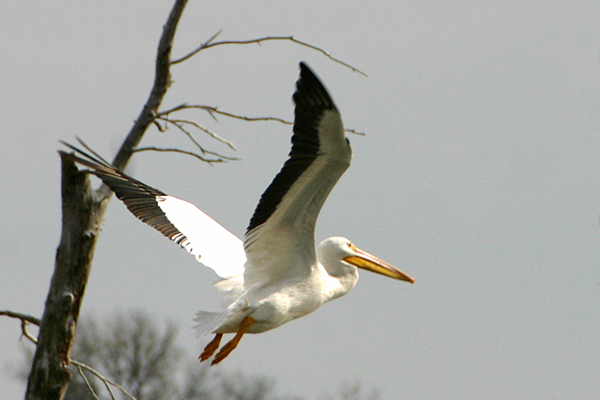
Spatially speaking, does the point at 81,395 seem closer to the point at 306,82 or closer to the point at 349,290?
the point at 349,290

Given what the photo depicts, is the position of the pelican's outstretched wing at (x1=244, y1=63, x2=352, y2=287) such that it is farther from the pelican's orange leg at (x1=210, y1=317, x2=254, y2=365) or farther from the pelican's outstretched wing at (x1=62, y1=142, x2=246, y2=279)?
the pelican's outstretched wing at (x1=62, y1=142, x2=246, y2=279)

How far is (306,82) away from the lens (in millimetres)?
5105

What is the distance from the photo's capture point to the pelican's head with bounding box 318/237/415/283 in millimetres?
6812

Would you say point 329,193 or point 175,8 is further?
point 175,8

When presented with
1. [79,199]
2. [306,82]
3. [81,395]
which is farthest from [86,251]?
[81,395]

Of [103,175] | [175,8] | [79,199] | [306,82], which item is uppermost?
[175,8]

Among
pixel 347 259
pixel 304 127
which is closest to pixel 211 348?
pixel 347 259

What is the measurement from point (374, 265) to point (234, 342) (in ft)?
5.20

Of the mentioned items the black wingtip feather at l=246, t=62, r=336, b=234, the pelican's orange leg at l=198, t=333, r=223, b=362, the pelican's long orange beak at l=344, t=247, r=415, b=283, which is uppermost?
the black wingtip feather at l=246, t=62, r=336, b=234

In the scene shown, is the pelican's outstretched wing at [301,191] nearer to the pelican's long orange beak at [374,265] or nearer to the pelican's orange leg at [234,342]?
the pelican's orange leg at [234,342]

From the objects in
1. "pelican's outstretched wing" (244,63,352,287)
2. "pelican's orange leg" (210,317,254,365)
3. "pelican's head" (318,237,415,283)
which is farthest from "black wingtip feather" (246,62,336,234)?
"pelican's head" (318,237,415,283)

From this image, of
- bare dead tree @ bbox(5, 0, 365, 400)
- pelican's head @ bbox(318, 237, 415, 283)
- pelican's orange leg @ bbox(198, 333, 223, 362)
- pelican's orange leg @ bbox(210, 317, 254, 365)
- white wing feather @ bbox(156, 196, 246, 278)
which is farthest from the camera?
white wing feather @ bbox(156, 196, 246, 278)

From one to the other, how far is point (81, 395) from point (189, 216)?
1786cm

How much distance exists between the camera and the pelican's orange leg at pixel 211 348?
6301mm
